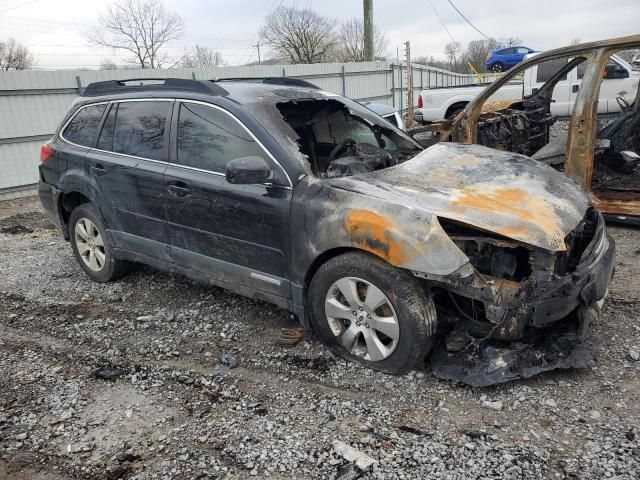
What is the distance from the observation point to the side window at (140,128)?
397 centimetres

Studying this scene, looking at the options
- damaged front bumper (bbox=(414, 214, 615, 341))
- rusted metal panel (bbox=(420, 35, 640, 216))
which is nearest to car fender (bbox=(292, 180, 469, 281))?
damaged front bumper (bbox=(414, 214, 615, 341))

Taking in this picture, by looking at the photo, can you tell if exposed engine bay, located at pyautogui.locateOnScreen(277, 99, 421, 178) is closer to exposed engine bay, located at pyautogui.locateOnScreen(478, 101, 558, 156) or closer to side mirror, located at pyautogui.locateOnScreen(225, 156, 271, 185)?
side mirror, located at pyautogui.locateOnScreen(225, 156, 271, 185)

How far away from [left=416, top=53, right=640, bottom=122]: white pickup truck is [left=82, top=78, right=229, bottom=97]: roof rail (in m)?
7.43

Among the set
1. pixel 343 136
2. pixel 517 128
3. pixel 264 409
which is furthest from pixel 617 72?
pixel 264 409

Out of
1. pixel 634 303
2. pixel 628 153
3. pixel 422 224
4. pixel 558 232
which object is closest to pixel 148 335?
pixel 422 224

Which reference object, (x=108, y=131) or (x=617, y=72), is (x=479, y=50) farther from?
(x=108, y=131)

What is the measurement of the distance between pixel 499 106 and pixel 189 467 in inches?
266

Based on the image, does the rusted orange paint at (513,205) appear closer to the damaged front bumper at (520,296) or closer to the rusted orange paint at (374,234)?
the damaged front bumper at (520,296)

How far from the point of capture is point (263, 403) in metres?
2.95

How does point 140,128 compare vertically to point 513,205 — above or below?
above

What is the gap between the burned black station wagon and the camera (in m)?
2.82

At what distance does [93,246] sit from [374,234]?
3030 mm

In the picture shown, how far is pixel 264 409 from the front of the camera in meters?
2.89

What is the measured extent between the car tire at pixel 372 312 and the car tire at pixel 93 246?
2.23m
